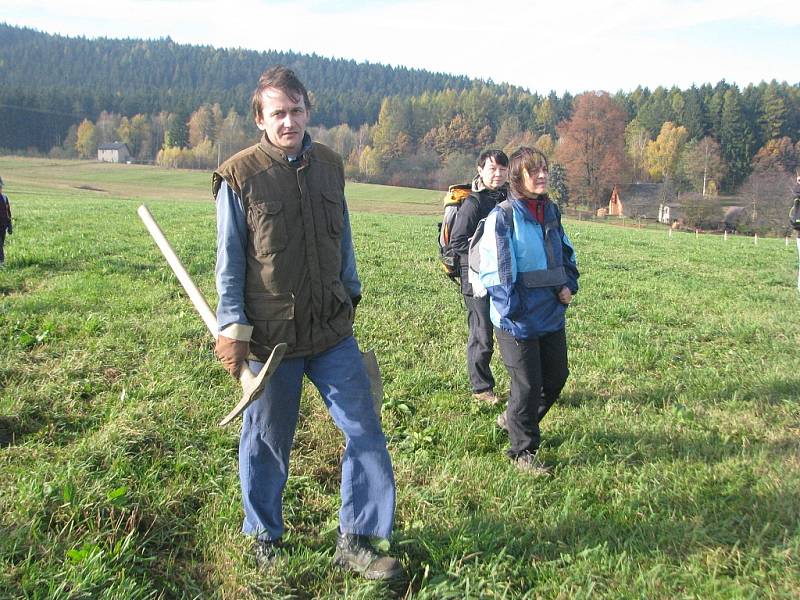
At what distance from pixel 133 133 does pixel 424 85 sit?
84888mm

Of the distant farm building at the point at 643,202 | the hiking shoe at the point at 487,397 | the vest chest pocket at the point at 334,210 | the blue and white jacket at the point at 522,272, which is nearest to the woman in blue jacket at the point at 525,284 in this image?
the blue and white jacket at the point at 522,272

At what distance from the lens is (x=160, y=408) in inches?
176

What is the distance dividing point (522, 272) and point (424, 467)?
1.40 m

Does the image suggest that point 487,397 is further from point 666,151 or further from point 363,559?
point 666,151

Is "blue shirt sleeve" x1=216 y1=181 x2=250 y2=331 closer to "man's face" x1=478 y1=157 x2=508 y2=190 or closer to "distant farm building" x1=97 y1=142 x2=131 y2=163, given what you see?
"man's face" x1=478 y1=157 x2=508 y2=190

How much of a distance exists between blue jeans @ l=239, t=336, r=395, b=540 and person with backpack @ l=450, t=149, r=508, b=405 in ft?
7.70

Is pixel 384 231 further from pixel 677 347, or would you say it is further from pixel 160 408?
pixel 160 408

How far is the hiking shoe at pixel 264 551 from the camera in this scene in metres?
2.94

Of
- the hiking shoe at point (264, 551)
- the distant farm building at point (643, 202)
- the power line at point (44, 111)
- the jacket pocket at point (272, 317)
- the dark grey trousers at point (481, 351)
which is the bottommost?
the hiking shoe at point (264, 551)

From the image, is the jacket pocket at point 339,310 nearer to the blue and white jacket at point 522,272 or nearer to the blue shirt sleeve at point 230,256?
the blue shirt sleeve at point 230,256

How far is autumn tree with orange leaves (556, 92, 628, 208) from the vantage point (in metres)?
69.0

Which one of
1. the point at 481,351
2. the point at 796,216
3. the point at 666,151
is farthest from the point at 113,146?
the point at 481,351

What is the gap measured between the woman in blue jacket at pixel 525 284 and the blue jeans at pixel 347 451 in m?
1.32

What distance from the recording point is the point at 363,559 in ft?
9.62
